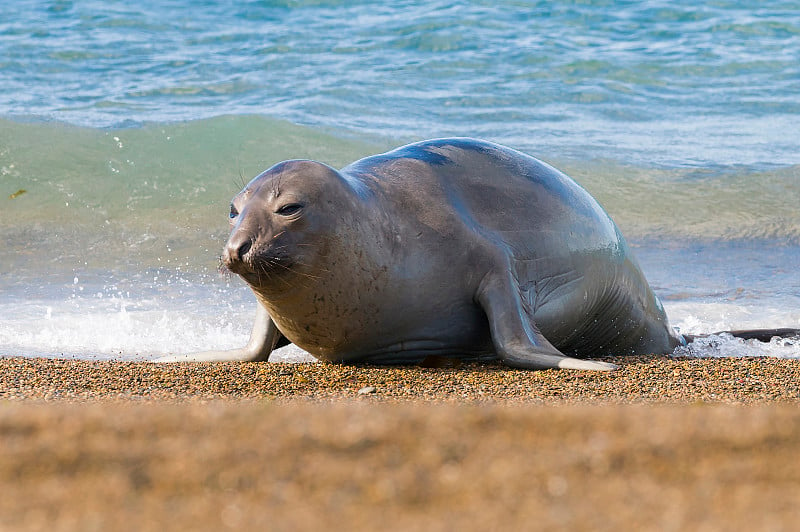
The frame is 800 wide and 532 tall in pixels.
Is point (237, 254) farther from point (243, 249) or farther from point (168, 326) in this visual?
point (168, 326)

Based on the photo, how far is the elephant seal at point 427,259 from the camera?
456 centimetres

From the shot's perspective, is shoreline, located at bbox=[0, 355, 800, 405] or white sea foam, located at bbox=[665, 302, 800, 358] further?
white sea foam, located at bbox=[665, 302, 800, 358]

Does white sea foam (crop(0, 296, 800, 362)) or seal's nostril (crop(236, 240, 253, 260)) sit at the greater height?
seal's nostril (crop(236, 240, 253, 260))

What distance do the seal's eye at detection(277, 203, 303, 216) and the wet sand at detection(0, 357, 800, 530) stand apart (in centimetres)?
205

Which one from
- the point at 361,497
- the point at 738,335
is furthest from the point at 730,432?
the point at 738,335

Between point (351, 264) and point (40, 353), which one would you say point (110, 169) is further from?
point (351, 264)

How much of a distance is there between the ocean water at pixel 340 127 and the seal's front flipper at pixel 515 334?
1.49 metres

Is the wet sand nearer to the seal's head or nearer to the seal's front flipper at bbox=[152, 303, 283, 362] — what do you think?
the seal's head

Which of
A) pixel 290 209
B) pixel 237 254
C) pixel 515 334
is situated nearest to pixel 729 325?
pixel 515 334

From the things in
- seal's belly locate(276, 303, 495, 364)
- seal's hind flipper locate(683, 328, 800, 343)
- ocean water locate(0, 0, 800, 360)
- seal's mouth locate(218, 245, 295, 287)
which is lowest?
ocean water locate(0, 0, 800, 360)

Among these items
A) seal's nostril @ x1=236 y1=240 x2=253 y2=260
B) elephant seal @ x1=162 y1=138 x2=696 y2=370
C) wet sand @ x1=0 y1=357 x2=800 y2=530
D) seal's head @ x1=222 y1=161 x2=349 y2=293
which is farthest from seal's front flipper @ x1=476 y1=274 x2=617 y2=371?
wet sand @ x1=0 y1=357 x2=800 y2=530

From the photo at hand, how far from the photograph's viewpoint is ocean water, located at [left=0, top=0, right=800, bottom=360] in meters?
7.96

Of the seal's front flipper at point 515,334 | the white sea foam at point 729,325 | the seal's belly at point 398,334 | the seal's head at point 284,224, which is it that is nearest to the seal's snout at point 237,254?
the seal's head at point 284,224

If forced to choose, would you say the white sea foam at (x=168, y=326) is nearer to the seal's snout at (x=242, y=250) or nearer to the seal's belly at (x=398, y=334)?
the seal's belly at (x=398, y=334)
